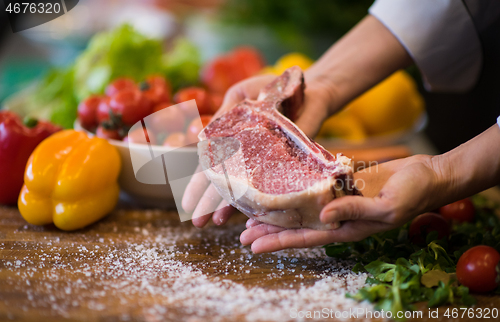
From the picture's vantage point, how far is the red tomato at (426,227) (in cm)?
168

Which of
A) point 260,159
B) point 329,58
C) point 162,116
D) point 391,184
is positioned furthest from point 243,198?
point 329,58

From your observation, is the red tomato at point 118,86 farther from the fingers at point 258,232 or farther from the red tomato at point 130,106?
the fingers at point 258,232

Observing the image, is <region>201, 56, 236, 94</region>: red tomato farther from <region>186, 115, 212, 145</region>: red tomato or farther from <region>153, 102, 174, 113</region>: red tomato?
<region>186, 115, 212, 145</region>: red tomato

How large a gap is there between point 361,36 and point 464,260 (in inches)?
52.2

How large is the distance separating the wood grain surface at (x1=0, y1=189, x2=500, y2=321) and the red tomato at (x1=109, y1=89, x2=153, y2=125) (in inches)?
21.4

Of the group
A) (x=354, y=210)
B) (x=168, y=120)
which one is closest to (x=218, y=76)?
(x=168, y=120)

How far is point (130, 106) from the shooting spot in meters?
2.13

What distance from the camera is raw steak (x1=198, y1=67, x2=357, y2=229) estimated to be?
133 centimetres

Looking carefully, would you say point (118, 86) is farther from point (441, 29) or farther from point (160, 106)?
point (441, 29)

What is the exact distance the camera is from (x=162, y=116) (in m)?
2.12

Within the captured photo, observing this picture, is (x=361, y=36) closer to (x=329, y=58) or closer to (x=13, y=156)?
(x=329, y=58)

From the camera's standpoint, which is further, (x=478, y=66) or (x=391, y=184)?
(x=478, y=66)

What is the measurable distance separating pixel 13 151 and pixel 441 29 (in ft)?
7.24

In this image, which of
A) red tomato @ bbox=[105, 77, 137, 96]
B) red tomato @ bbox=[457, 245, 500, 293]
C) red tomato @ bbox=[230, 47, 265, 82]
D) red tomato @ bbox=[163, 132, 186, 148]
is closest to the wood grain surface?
red tomato @ bbox=[457, 245, 500, 293]
